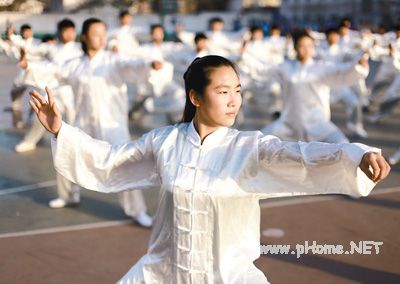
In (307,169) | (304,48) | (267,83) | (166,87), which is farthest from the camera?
(267,83)

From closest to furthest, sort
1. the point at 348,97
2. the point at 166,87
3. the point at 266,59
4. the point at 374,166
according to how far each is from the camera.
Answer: the point at 374,166, the point at 166,87, the point at 348,97, the point at 266,59

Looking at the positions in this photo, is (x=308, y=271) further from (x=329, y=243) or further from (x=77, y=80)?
(x=77, y=80)

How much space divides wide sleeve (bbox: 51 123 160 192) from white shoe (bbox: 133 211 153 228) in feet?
7.39

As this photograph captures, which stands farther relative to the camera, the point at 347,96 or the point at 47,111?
the point at 347,96

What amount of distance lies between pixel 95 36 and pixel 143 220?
161 cm

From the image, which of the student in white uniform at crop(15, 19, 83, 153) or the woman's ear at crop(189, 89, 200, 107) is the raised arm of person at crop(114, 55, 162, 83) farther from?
the student in white uniform at crop(15, 19, 83, 153)

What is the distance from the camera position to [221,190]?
2.52 m

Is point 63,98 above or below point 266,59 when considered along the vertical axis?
above

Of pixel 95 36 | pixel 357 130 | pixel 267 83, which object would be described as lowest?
pixel 357 130

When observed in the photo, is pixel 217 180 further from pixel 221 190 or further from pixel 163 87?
pixel 163 87

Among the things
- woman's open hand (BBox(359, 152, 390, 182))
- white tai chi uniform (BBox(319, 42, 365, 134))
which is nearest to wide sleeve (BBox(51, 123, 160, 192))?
woman's open hand (BBox(359, 152, 390, 182))

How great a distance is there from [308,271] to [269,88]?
693 centimetres

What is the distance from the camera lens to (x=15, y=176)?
6898 millimetres

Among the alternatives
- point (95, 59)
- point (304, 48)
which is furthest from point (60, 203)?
point (304, 48)
